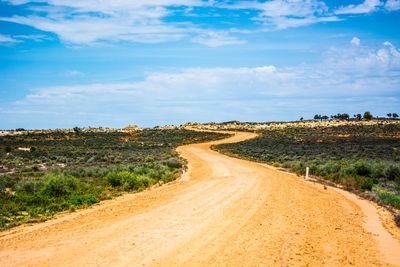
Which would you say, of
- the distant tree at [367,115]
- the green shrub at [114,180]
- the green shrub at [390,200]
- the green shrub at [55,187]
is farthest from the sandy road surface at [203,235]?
the distant tree at [367,115]

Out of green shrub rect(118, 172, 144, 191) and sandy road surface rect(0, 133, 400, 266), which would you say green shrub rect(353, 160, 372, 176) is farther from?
green shrub rect(118, 172, 144, 191)

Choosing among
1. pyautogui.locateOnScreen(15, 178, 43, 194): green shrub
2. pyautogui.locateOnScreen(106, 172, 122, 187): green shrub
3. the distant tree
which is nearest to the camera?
pyautogui.locateOnScreen(15, 178, 43, 194): green shrub

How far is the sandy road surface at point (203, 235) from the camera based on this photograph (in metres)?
6.52

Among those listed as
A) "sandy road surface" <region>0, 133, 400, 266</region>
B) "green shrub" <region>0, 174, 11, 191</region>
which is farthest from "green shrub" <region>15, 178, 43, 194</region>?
"sandy road surface" <region>0, 133, 400, 266</region>

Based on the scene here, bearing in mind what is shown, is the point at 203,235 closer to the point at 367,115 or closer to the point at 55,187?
the point at 55,187

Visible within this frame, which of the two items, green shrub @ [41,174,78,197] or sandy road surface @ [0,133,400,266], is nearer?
sandy road surface @ [0,133,400,266]

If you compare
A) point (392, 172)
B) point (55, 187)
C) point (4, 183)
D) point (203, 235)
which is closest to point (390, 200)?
point (392, 172)

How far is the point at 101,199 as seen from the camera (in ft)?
44.5

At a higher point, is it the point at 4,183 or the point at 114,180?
the point at 114,180

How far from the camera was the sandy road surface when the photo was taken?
652 cm

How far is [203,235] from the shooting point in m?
7.98

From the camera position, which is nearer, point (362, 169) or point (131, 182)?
point (131, 182)

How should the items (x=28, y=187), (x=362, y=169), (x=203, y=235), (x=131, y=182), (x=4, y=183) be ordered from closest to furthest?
(x=203, y=235) → (x=28, y=187) → (x=4, y=183) → (x=131, y=182) → (x=362, y=169)

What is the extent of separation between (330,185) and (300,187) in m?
3.13
